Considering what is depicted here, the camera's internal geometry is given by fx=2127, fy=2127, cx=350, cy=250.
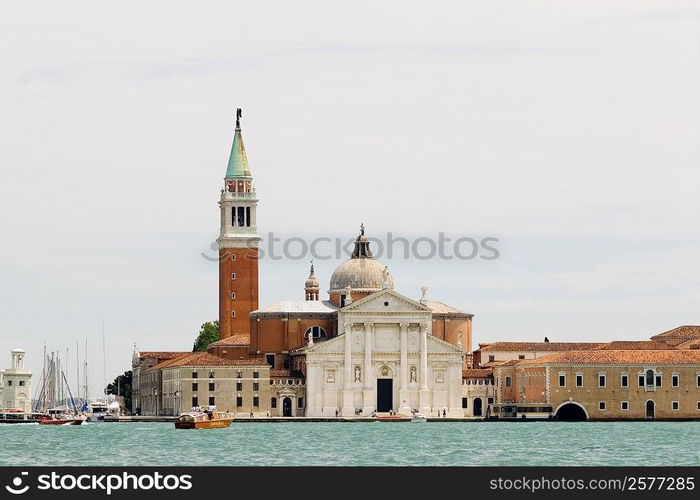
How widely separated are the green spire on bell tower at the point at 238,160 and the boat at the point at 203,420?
2313 cm

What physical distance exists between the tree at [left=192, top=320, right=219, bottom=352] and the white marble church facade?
18.5 metres

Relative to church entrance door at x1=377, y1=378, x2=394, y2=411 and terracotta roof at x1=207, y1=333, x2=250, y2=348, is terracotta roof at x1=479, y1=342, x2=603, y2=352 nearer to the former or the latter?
church entrance door at x1=377, y1=378, x2=394, y2=411

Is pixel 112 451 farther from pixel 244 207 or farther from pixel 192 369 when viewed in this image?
pixel 244 207

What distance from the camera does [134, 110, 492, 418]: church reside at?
364ft

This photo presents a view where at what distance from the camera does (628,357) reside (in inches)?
4331

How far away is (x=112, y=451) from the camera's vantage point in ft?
226

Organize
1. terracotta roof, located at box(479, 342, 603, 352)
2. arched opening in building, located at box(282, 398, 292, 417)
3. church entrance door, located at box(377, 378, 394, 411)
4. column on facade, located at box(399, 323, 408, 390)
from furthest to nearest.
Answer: terracotta roof, located at box(479, 342, 603, 352)
arched opening in building, located at box(282, 398, 292, 417)
church entrance door, located at box(377, 378, 394, 411)
column on facade, located at box(399, 323, 408, 390)

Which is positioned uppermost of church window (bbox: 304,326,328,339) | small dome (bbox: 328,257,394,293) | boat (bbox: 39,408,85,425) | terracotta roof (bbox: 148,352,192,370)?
small dome (bbox: 328,257,394,293)

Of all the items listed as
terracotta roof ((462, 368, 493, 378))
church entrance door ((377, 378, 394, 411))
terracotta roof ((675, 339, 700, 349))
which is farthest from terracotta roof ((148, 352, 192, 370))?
terracotta roof ((675, 339, 700, 349))

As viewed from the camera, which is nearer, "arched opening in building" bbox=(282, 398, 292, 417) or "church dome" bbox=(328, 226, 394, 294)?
"arched opening in building" bbox=(282, 398, 292, 417)

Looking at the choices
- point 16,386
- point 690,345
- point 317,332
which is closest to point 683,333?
point 690,345

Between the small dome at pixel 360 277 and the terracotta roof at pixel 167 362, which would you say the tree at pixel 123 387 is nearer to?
the terracotta roof at pixel 167 362

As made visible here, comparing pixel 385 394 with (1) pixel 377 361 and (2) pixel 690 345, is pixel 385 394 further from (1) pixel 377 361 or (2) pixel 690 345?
(2) pixel 690 345
